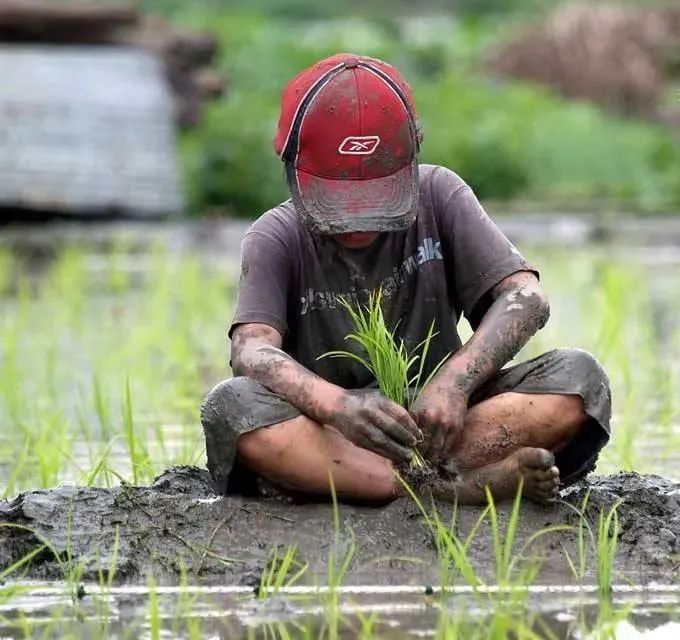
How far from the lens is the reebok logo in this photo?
11.8 ft

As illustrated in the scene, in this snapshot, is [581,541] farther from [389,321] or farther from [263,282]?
[263,282]

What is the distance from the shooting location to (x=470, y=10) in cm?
2236

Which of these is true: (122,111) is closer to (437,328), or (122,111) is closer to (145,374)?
(145,374)

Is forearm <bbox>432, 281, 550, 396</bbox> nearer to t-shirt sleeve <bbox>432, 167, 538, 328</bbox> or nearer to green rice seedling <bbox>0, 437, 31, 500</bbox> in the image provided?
t-shirt sleeve <bbox>432, 167, 538, 328</bbox>

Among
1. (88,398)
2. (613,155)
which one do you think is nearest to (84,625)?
(88,398)

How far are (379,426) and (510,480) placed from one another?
359 millimetres

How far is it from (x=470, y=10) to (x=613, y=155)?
8440 mm

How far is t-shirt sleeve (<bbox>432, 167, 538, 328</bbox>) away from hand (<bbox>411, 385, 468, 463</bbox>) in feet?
1.04

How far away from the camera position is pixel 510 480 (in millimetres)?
3580

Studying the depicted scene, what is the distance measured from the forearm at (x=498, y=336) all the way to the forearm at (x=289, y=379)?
0.79 ft

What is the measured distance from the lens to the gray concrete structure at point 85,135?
1066 cm

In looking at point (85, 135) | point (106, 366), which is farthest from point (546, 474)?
point (85, 135)

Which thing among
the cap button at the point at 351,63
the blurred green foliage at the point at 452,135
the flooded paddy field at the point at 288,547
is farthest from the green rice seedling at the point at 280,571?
the blurred green foliage at the point at 452,135

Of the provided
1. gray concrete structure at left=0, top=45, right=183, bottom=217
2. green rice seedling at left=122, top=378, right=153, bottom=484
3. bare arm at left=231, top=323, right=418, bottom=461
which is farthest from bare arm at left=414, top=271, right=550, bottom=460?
gray concrete structure at left=0, top=45, right=183, bottom=217
